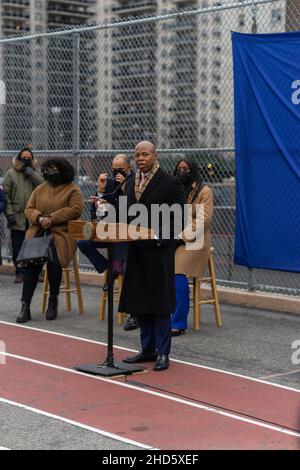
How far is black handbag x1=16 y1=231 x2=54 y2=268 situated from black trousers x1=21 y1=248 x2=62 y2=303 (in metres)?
0.11

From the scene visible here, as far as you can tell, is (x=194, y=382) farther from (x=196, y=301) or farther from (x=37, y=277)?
(x=37, y=277)

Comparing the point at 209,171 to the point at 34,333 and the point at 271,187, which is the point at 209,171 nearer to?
the point at 271,187

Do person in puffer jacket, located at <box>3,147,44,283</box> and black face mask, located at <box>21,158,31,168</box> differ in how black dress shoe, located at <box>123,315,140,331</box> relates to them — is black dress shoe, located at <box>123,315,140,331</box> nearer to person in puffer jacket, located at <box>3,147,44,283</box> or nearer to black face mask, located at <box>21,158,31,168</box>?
person in puffer jacket, located at <box>3,147,44,283</box>

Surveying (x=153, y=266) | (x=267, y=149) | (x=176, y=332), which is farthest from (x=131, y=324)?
(x=267, y=149)

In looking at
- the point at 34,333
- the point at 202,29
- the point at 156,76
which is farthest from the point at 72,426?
the point at 156,76

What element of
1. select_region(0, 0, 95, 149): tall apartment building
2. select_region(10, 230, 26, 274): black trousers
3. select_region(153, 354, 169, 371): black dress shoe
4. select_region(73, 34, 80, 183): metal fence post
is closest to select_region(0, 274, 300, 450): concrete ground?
select_region(153, 354, 169, 371): black dress shoe

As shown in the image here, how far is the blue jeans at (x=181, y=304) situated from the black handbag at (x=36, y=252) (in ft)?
5.32

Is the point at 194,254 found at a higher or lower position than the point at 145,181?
lower

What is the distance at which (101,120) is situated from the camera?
14.1m

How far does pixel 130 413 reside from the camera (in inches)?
271

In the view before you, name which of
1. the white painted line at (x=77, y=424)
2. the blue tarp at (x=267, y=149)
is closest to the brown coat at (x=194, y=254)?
the blue tarp at (x=267, y=149)

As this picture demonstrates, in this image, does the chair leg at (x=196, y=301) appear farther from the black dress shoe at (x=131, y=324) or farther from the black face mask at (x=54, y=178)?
the black face mask at (x=54, y=178)

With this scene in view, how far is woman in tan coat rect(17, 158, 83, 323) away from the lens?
10602mm

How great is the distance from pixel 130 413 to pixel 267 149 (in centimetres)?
467
